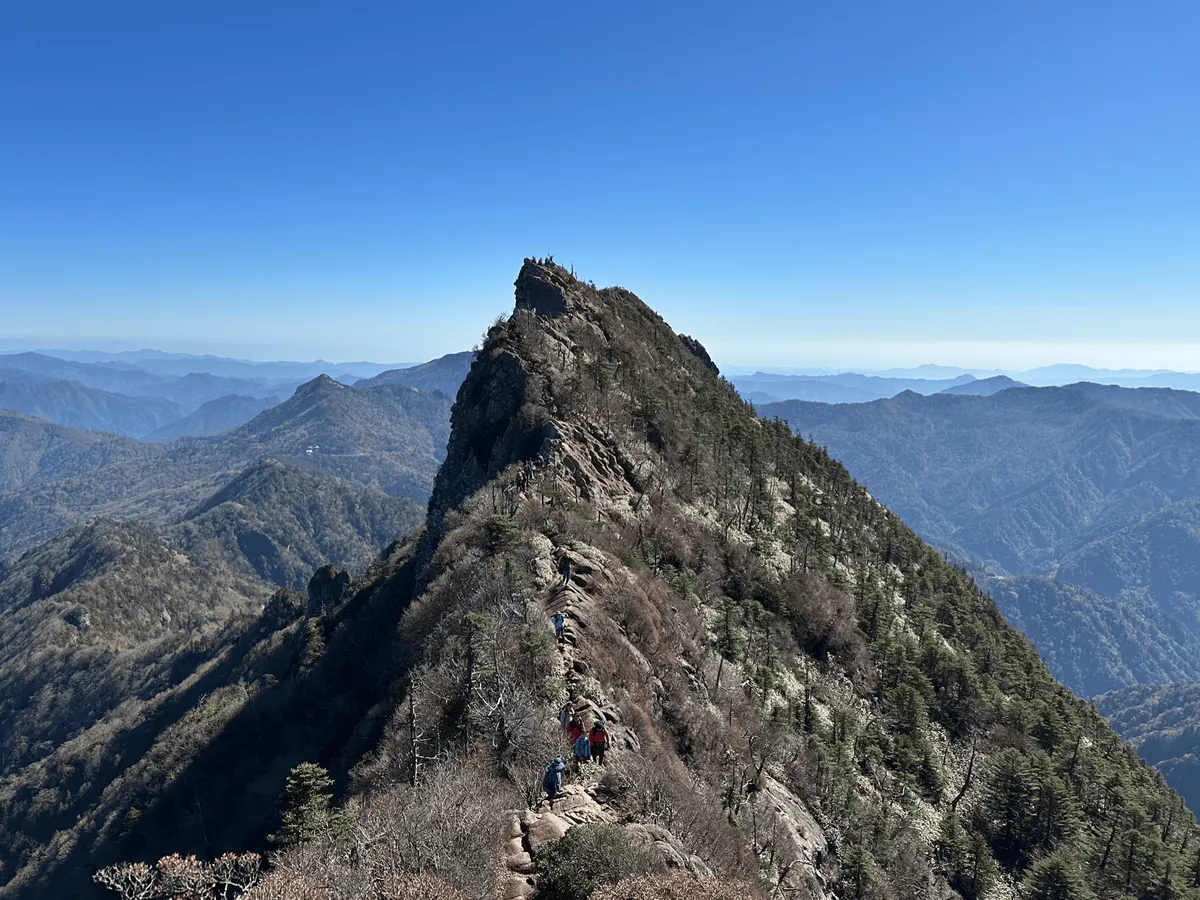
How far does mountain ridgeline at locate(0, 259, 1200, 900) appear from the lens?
1889 centimetres

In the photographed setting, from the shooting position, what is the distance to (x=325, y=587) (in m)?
111

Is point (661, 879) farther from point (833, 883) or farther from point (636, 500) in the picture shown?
point (636, 500)

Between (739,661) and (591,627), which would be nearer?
(591,627)

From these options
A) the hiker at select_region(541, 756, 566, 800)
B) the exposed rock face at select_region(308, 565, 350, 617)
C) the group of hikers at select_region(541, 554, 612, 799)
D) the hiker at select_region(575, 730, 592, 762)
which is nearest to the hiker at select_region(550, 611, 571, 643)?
the group of hikers at select_region(541, 554, 612, 799)

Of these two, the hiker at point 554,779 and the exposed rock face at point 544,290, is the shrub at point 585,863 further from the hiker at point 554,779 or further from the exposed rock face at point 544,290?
the exposed rock face at point 544,290

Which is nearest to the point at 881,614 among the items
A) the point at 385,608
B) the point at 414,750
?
the point at 385,608

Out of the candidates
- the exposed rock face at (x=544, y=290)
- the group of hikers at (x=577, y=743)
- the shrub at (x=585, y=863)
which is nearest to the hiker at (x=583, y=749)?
the group of hikers at (x=577, y=743)

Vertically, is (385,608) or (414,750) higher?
(414,750)

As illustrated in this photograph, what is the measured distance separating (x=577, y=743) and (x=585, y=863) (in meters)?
5.70

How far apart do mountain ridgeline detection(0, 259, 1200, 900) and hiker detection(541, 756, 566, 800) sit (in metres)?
0.54

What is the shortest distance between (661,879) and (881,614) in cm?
5143

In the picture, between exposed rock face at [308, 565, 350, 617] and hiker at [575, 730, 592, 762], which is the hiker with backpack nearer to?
hiker at [575, 730, 592, 762]

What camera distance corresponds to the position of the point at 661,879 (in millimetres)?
12789

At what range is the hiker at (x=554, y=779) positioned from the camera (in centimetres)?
1755
